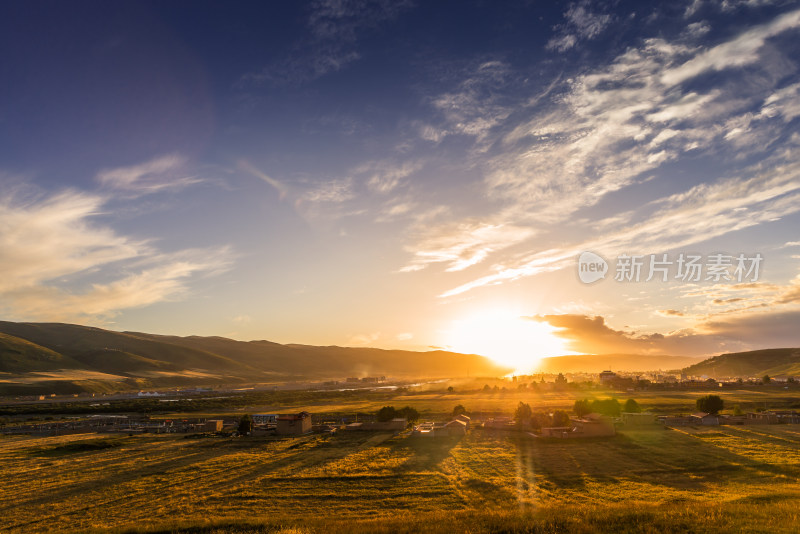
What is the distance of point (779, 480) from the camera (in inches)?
1361

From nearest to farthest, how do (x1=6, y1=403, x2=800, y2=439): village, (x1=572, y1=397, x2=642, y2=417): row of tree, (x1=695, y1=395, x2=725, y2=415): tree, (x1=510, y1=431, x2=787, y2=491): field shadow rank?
(x1=510, y1=431, x2=787, y2=491): field shadow < (x1=6, y1=403, x2=800, y2=439): village < (x1=572, y1=397, x2=642, y2=417): row of tree < (x1=695, y1=395, x2=725, y2=415): tree

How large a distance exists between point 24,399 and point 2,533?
156715 millimetres

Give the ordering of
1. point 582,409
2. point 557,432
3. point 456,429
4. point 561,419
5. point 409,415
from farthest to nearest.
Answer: point 409,415 < point 582,409 < point 561,419 < point 456,429 < point 557,432

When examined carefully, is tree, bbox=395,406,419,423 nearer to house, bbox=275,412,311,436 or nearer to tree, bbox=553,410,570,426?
house, bbox=275,412,311,436

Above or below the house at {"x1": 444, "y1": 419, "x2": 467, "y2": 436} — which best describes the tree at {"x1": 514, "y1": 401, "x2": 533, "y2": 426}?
above

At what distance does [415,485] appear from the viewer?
36.1 meters

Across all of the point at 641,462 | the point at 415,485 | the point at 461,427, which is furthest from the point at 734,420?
the point at 415,485

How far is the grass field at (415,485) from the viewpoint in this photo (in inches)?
986

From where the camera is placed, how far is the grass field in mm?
25047

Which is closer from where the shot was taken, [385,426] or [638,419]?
[638,419]

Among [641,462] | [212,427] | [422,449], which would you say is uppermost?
[641,462]

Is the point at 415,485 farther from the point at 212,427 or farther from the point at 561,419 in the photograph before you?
the point at 212,427

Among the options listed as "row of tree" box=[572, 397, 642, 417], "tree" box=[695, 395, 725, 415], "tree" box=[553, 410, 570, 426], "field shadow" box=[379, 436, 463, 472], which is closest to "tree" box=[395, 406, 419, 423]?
"field shadow" box=[379, 436, 463, 472]

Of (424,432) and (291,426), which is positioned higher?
(424,432)
